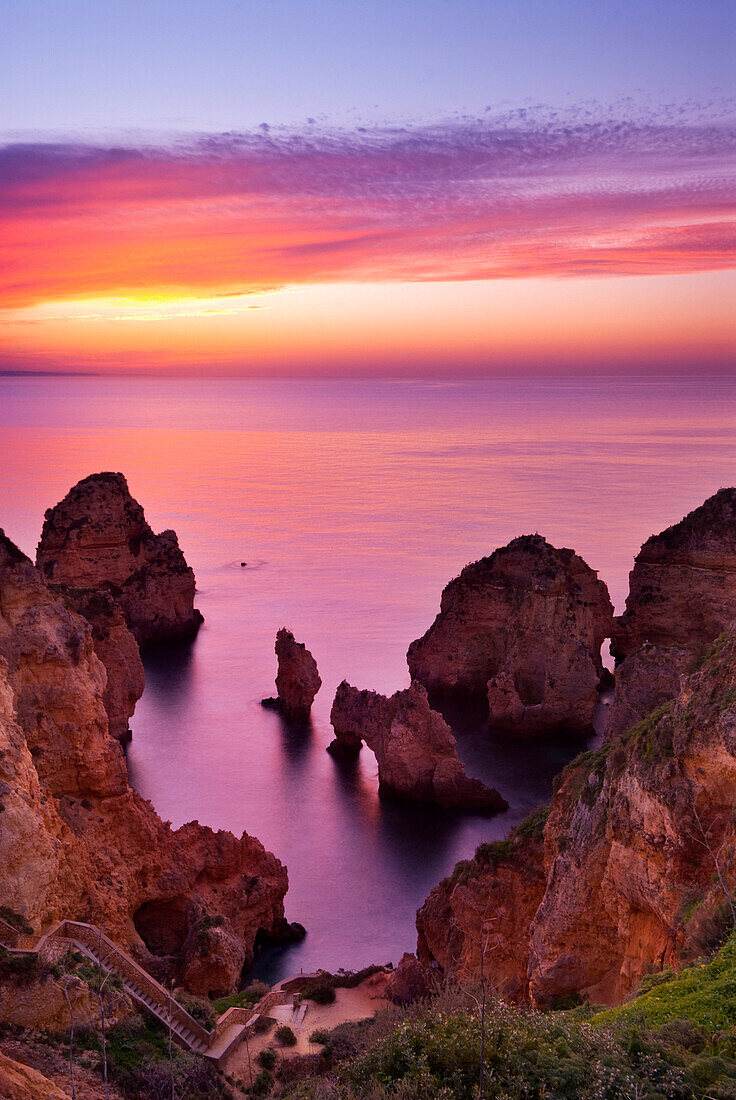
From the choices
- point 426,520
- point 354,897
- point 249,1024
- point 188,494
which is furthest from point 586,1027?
point 188,494

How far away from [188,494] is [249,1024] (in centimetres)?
9623

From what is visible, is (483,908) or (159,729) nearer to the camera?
(483,908)

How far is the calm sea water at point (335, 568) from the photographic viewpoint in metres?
31.7

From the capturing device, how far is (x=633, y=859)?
47.3 ft

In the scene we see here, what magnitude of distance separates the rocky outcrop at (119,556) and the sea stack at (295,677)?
43.1ft

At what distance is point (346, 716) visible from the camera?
36656mm

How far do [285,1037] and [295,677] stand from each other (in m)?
22.7

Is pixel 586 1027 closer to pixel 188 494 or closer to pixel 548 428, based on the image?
pixel 188 494

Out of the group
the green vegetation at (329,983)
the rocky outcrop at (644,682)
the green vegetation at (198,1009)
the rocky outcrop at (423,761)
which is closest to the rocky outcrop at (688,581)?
the rocky outcrop at (644,682)

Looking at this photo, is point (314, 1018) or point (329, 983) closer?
point (314, 1018)

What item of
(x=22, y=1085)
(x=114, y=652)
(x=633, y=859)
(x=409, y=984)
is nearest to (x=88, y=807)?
(x=409, y=984)

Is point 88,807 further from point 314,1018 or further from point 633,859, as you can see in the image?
point 633,859

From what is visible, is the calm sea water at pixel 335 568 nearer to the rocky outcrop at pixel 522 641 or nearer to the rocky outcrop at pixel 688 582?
the rocky outcrop at pixel 522 641

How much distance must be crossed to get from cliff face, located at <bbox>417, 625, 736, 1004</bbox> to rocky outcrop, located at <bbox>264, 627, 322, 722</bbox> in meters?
22.6
